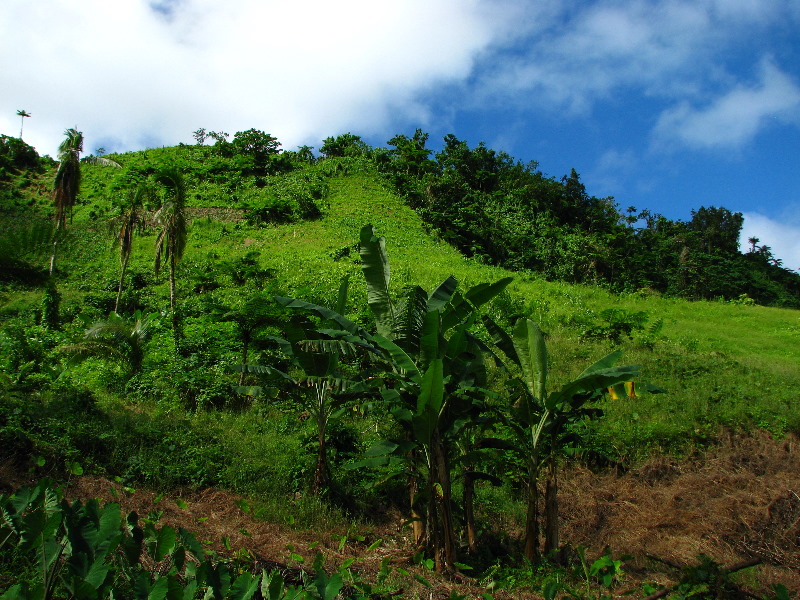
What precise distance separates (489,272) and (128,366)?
62.0ft

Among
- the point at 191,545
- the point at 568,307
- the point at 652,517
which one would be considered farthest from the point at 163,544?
the point at 568,307

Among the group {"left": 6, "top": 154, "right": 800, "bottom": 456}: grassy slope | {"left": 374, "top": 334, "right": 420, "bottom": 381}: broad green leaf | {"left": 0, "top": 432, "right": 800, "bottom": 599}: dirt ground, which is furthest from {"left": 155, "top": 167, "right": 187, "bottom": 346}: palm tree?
{"left": 374, "top": 334, "right": 420, "bottom": 381}: broad green leaf

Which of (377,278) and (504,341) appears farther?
(504,341)

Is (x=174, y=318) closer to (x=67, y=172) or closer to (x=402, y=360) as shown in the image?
(x=67, y=172)

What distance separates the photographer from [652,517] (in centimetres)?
809

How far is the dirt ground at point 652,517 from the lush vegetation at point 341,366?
1.43ft

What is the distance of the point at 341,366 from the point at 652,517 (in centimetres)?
733

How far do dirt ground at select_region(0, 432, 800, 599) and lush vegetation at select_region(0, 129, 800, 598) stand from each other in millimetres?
435

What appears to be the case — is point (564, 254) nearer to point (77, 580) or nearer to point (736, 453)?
point (736, 453)

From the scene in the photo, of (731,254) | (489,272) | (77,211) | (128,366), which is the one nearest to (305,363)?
(128,366)

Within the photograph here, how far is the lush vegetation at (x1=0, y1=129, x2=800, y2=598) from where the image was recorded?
20.0 ft

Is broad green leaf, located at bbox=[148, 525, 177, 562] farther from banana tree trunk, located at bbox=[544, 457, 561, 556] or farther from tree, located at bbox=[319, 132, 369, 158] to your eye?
tree, located at bbox=[319, 132, 369, 158]

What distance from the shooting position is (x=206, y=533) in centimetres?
605

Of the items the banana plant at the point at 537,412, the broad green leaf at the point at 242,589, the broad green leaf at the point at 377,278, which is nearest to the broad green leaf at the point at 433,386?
the banana plant at the point at 537,412
